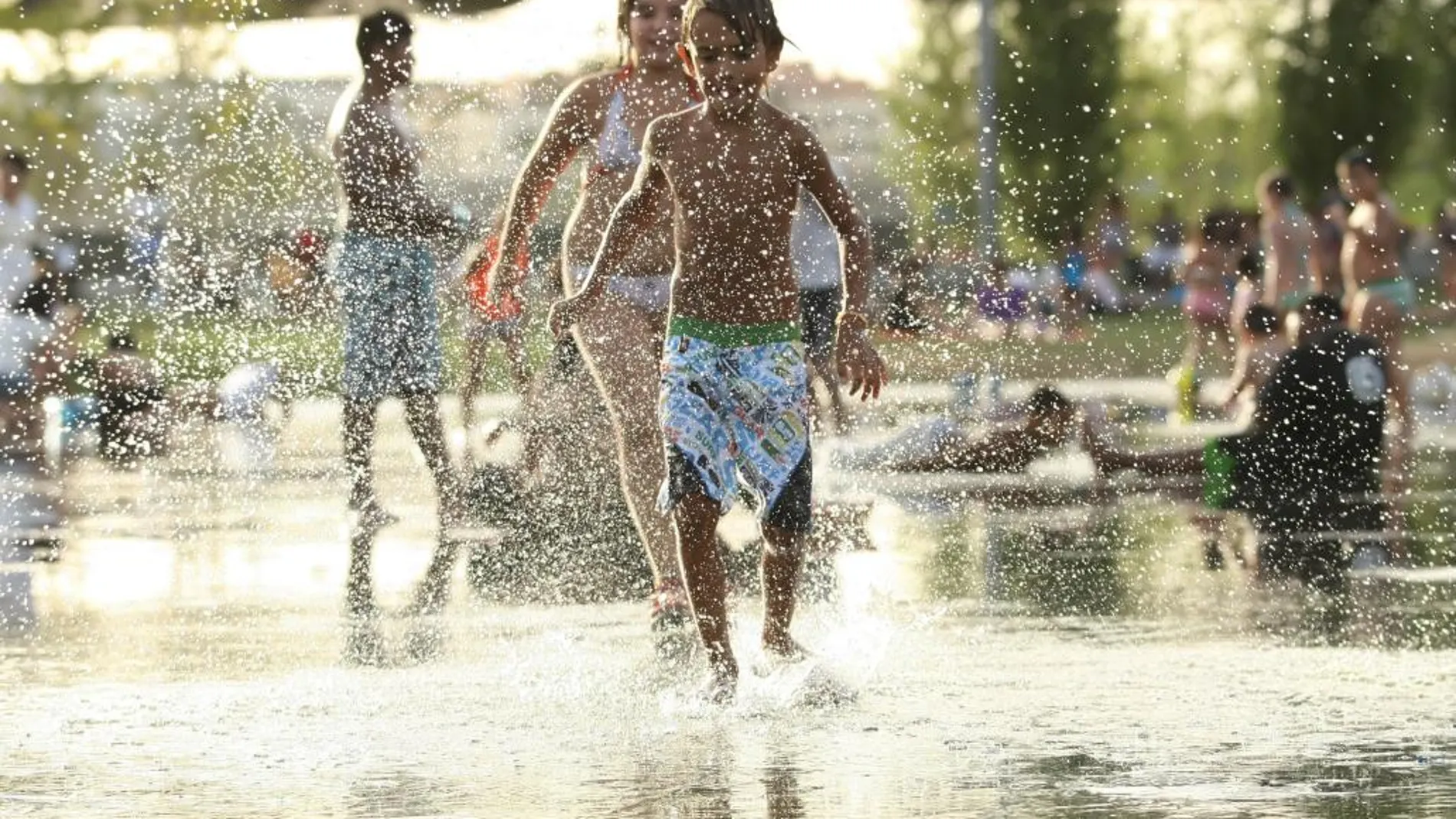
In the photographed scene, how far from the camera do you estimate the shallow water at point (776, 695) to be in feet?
18.3

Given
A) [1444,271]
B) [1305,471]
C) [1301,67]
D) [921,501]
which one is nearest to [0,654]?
[921,501]

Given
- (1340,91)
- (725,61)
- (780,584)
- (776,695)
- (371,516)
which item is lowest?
(776,695)

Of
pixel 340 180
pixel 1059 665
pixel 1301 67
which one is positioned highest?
pixel 1301 67

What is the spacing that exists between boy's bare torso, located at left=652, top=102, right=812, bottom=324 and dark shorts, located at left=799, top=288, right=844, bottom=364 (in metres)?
6.76

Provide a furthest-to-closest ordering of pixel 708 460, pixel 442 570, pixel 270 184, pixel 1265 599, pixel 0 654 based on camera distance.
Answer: pixel 270 184 → pixel 442 570 → pixel 1265 599 → pixel 0 654 → pixel 708 460

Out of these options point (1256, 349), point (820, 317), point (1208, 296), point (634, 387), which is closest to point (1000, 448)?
point (820, 317)

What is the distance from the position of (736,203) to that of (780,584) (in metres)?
0.85

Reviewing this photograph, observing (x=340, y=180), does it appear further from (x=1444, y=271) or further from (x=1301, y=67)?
(x=1301, y=67)

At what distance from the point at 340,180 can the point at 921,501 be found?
3.19 m

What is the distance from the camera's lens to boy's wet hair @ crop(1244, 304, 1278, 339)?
14.2 metres

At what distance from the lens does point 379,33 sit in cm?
1073

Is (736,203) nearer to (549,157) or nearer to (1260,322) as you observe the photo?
(549,157)

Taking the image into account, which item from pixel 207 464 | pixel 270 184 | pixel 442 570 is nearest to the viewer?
pixel 442 570

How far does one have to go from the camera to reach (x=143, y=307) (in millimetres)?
36625
